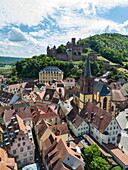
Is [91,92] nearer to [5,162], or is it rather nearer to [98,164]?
[98,164]

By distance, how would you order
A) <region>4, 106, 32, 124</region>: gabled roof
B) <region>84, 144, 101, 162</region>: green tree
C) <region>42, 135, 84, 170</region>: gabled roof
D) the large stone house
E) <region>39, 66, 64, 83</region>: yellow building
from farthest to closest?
<region>39, 66, 64, 83</region>: yellow building, <region>4, 106, 32, 124</region>: gabled roof, <region>84, 144, 101, 162</region>: green tree, the large stone house, <region>42, 135, 84, 170</region>: gabled roof

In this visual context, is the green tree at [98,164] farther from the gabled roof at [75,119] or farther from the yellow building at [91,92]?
the yellow building at [91,92]

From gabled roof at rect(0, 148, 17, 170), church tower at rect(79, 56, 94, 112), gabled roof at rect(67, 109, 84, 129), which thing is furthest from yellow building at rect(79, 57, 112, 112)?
gabled roof at rect(0, 148, 17, 170)

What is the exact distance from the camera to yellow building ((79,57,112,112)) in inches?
1863

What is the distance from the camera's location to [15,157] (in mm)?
29469

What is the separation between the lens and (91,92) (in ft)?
159

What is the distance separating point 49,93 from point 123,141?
2880 centimetres

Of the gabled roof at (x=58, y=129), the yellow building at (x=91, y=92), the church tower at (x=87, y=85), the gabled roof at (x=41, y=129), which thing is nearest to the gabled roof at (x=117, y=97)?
the yellow building at (x=91, y=92)

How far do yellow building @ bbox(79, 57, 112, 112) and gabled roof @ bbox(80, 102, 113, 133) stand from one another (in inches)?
203

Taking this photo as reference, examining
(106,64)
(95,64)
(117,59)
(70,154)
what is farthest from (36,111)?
(117,59)

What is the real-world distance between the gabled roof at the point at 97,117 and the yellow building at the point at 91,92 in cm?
516

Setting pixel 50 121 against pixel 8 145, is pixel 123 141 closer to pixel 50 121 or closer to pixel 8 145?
pixel 50 121

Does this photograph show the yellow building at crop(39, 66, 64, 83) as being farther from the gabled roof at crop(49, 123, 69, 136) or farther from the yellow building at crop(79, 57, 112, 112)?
the gabled roof at crop(49, 123, 69, 136)

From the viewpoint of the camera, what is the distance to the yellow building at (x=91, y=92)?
47312mm
